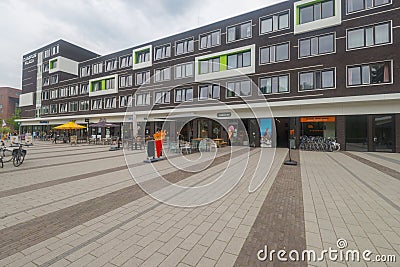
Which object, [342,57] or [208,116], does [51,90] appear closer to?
[208,116]

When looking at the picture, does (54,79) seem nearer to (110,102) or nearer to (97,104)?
(97,104)

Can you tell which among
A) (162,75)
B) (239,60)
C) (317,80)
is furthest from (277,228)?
(162,75)

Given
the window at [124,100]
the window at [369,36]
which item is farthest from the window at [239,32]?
the window at [124,100]

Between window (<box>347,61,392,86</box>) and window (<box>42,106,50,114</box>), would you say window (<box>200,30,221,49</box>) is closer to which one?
window (<box>347,61,392,86</box>)

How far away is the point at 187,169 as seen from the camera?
858 centimetres

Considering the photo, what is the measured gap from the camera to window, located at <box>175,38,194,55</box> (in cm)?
2648

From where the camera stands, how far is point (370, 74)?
16.3 metres

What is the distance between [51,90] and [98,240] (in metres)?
53.3

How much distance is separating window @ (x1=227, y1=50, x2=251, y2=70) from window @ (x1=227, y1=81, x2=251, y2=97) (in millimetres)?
1903

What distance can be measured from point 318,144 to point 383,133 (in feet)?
15.4

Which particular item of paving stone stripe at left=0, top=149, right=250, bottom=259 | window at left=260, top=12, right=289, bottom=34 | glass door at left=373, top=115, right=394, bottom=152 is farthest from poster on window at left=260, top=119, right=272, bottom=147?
paving stone stripe at left=0, top=149, right=250, bottom=259

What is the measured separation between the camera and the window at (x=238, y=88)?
22755 mm

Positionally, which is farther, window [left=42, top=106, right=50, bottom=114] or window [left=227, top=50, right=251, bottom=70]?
window [left=42, top=106, right=50, bottom=114]

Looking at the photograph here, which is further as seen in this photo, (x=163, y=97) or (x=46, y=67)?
(x=46, y=67)
